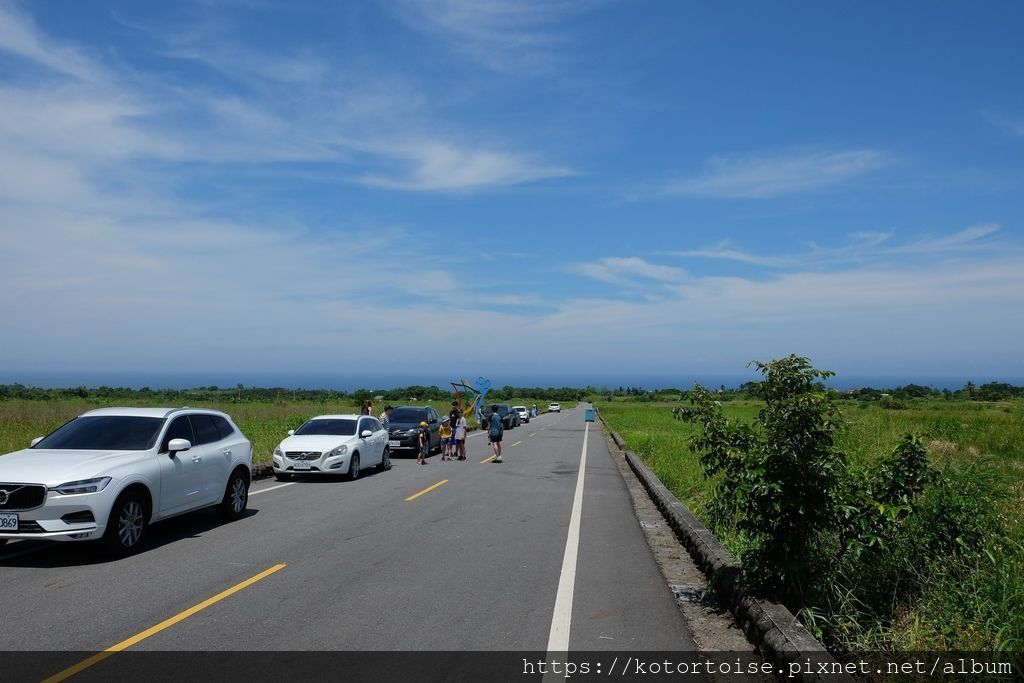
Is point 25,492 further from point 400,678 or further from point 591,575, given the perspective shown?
point 591,575

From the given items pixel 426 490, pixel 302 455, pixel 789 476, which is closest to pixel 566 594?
pixel 789 476

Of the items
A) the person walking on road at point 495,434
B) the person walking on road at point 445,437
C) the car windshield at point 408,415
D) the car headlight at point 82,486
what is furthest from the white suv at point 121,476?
the car windshield at point 408,415

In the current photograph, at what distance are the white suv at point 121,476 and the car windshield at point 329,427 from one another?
6.78 m

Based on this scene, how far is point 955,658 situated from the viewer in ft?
16.4

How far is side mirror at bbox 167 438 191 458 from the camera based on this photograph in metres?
9.56

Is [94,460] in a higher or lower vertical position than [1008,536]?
higher

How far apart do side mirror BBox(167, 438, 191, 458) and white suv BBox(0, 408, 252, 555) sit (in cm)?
2

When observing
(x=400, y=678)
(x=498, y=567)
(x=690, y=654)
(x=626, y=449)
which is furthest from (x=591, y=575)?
(x=626, y=449)

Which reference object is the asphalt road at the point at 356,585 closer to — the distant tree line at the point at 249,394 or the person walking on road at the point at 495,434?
the person walking on road at the point at 495,434

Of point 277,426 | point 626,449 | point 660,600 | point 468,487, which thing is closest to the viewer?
point 660,600

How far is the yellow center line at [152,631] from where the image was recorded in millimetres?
5086

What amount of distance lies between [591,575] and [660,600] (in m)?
1.18

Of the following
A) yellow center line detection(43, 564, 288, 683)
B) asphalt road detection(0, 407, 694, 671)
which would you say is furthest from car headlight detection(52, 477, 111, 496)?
yellow center line detection(43, 564, 288, 683)

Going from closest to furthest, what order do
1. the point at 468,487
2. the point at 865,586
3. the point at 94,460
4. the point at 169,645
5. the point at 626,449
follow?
the point at 169,645 → the point at 865,586 → the point at 94,460 → the point at 468,487 → the point at 626,449
